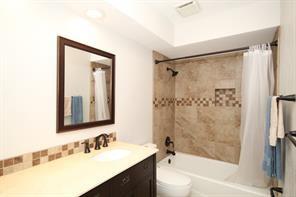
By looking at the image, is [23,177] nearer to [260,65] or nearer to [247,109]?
[247,109]

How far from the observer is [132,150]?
1.45 meters

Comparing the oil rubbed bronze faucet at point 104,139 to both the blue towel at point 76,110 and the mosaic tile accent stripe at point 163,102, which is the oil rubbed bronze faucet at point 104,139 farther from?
the mosaic tile accent stripe at point 163,102

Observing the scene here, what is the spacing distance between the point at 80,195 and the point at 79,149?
0.66 meters

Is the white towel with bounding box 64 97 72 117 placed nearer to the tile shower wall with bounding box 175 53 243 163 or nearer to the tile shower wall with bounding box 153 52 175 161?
the tile shower wall with bounding box 153 52 175 161

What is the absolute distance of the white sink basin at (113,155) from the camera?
1.31 m

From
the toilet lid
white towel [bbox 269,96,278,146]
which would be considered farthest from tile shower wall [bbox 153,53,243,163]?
white towel [bbox 269,96,278,146]

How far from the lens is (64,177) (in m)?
0.93

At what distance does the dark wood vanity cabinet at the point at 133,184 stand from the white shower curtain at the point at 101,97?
66cm

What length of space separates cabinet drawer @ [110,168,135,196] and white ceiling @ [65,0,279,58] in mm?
1333

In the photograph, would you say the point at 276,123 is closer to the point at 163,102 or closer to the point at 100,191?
the point at 100,191

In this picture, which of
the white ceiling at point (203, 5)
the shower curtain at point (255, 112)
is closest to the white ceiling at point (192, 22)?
the white ceiling at point (203, 5)

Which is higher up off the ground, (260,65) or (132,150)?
(260,65)

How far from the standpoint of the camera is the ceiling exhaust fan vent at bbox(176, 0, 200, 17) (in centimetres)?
176

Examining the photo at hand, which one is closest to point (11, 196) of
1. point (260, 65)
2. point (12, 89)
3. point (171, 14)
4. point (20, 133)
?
point (20, 133)
